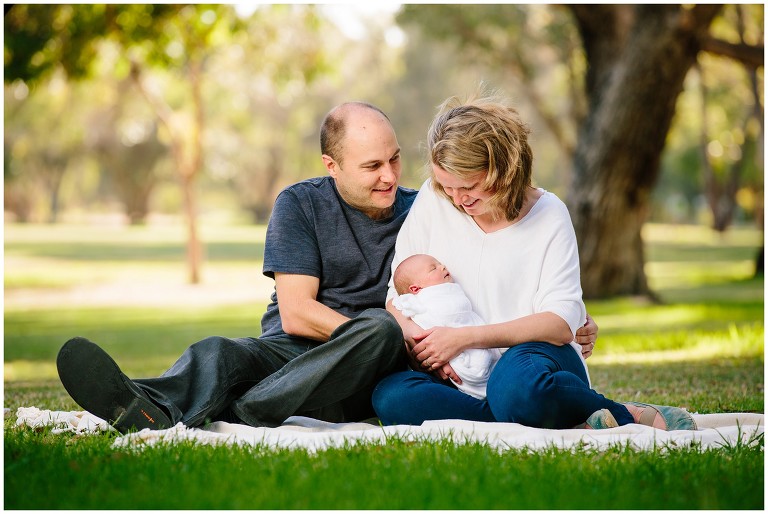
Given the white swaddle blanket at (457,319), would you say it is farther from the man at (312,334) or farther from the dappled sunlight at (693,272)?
the dappled sunlight at (693,272)

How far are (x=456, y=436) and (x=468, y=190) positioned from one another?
43.4 inches

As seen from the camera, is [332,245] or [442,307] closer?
[442,307]

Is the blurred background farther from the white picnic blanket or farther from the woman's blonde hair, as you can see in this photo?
the white picnic blanket

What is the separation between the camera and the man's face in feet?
15.5

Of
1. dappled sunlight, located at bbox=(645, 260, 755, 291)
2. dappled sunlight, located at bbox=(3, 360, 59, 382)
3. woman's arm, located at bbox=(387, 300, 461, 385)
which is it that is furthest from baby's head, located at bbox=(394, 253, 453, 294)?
dappled sunlight, located at bbox=(645, 260, 755, 291)

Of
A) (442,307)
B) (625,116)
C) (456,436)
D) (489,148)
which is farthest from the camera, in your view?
(625,116)

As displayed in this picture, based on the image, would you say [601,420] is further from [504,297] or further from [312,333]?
[312,333]

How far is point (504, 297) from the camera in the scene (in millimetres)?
4512

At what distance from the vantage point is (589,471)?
3.46m

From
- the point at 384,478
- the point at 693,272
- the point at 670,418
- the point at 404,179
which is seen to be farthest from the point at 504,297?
the point at 404,179

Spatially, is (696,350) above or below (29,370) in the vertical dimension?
above

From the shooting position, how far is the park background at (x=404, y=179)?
3.68m

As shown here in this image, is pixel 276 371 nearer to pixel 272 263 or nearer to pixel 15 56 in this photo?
pixel 272 263

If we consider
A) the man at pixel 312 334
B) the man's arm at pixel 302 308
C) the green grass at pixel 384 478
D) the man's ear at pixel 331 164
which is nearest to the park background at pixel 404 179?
the green grass at pixel 384 478
